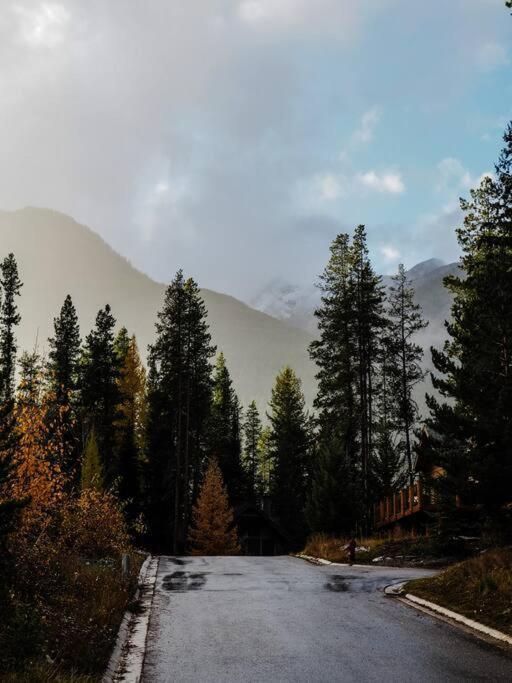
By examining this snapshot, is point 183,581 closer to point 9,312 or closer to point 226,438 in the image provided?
point 9,312

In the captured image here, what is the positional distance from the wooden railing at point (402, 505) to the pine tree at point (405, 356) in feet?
37.4

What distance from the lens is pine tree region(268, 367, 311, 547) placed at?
201ft

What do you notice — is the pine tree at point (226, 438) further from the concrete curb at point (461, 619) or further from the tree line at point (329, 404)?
the concrete curb at point (461, 619)

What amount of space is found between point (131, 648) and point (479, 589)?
6735 millimetres

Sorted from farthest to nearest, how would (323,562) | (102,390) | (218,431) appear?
1. (218,431)
2. (102,390)
3. (323,562)

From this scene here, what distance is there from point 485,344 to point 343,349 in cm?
2063

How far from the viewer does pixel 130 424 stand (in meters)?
52.1

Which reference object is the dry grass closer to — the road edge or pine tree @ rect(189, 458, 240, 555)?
the road edge

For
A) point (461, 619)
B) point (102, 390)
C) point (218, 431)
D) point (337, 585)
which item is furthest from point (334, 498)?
point (218, 431)

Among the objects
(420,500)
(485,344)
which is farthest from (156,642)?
(420,500)

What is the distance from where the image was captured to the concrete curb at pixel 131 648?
7398 mm

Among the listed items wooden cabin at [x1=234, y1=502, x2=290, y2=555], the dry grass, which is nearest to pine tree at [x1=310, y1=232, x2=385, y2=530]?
the dry grass

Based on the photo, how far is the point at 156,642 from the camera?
9.16 meters

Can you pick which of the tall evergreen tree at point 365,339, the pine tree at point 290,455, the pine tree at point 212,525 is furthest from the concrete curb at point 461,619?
the pine tree at point 290,455
